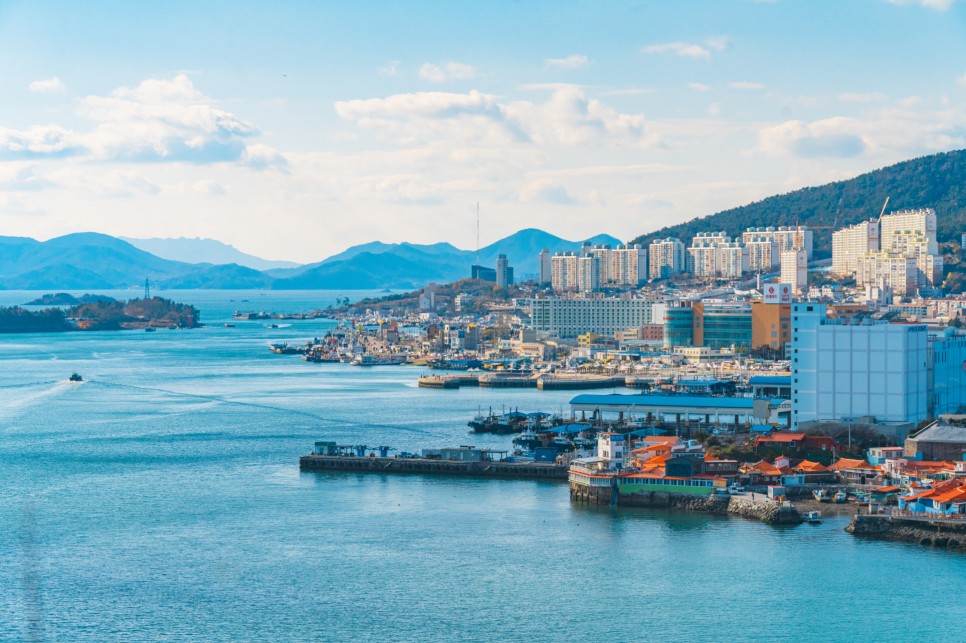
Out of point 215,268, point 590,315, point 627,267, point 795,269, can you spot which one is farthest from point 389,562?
point 215,268

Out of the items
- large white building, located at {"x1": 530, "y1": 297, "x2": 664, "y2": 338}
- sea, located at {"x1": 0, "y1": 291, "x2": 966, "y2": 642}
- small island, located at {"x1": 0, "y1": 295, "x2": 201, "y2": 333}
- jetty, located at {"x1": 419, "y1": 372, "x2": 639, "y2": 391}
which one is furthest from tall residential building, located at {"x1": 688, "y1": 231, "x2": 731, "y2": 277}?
sea, located at {"x1": 0, "y1": 291, "x2": 966, "y2": 642}

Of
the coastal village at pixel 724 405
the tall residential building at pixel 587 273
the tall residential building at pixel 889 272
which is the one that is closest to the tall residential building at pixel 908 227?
the tall residential building at pixel 889 272

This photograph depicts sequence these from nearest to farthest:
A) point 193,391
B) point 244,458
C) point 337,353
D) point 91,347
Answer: point 244,458
point 193,391
point 337,353
point 91,347

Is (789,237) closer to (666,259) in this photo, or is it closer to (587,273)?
(666,259)

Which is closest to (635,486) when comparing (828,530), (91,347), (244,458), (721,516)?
(721,516)

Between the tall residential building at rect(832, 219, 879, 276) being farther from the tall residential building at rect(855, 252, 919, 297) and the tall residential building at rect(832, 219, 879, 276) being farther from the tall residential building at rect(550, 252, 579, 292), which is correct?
the tall residential building at rect(550, 252, 579, 292)

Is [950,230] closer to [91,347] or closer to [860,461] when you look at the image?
[91,347]

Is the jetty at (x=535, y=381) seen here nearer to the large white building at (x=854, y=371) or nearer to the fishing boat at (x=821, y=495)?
the large white building at (x=854, y=371)
